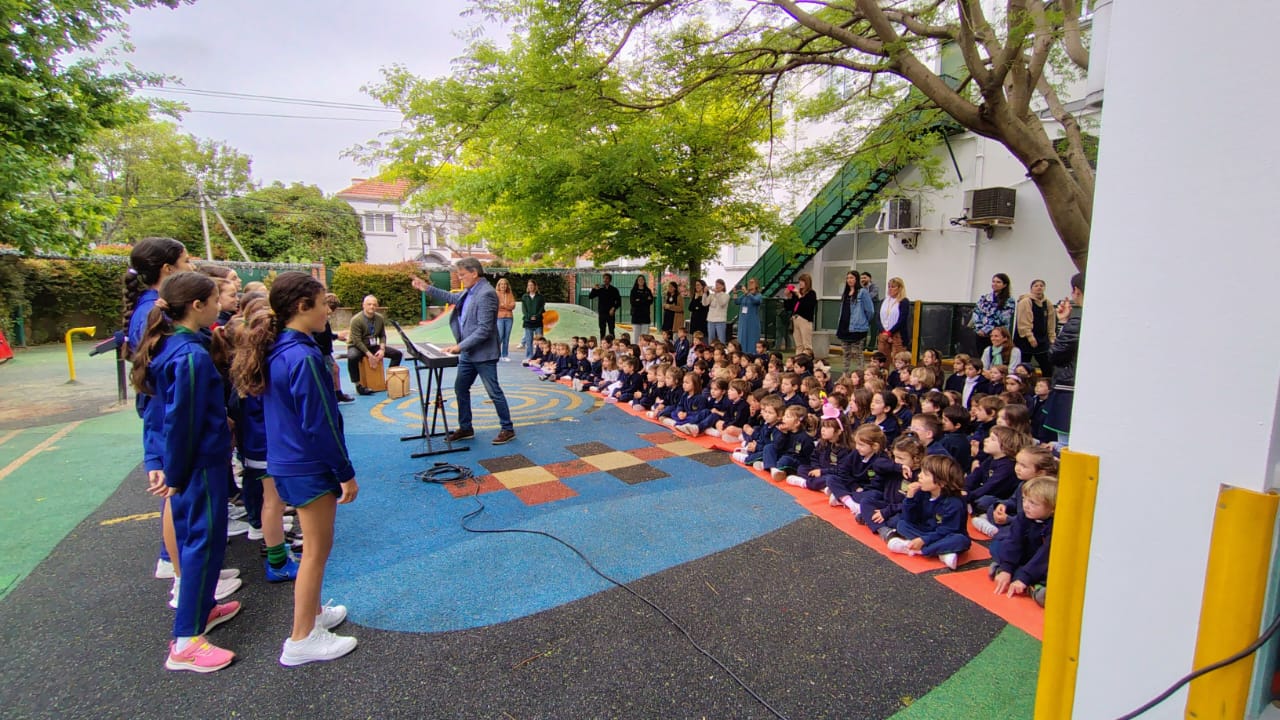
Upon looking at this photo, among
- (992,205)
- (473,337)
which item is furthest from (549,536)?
(992,205)

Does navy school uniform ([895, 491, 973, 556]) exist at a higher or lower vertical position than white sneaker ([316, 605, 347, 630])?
higher

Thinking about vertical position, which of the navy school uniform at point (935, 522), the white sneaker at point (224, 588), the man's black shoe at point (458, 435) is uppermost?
the navy school uniform at point (935, 522)

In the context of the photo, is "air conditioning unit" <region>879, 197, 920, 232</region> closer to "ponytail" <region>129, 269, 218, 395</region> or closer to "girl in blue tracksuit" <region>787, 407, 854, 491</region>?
"girl in blue tracksuit" <region>787, 407, 854, 491</region>

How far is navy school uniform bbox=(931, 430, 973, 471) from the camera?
4770 mm

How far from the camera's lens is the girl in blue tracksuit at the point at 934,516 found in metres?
3.56

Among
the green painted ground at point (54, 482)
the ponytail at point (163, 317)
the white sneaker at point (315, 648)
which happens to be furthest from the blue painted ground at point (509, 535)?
the green painted ground at point (54, 482)

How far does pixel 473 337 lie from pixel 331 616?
335 cm

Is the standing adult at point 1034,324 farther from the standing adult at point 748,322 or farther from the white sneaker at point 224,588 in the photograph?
the white sneaker at point 224,588

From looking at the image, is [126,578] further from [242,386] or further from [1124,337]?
[1124,337]

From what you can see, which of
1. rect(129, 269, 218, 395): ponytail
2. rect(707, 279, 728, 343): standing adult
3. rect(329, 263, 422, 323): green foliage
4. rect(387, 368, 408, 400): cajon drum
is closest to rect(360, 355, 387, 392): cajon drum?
rect(387, 368, 408, 400): cajon drum

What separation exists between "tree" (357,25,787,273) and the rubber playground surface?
17.3ft

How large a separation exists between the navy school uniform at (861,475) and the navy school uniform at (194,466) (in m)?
3.54

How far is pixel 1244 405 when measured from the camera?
1.13 metres

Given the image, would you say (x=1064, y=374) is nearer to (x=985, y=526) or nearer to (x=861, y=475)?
(x=985, y=526)
